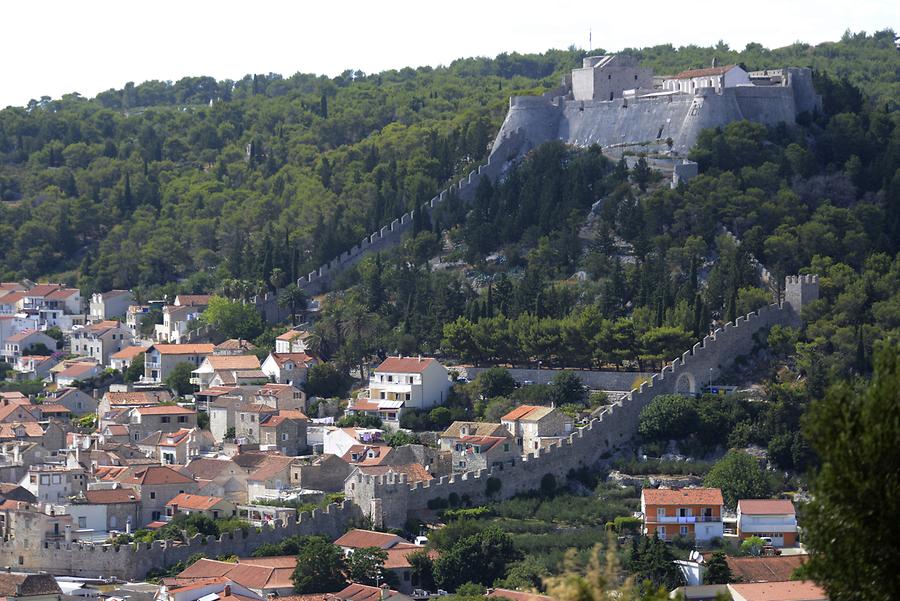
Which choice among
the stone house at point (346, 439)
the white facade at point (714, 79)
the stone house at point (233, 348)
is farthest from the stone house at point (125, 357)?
the white facade at point (714, 79)

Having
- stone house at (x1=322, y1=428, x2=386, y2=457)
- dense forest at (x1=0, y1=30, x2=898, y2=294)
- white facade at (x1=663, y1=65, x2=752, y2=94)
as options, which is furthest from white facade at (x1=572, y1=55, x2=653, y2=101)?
stone house at (x1=322, y1=428, x2=386, y2=457)

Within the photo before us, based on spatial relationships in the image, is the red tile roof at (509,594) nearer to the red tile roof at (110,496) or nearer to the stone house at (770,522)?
the stone house at (770,522)

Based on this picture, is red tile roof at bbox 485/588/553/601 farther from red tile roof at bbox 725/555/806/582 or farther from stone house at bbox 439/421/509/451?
stone house at bbox 439/421/509/451

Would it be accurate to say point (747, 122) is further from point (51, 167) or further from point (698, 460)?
point (51, 167)

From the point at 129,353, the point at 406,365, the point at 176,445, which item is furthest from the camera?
the point at 129,353

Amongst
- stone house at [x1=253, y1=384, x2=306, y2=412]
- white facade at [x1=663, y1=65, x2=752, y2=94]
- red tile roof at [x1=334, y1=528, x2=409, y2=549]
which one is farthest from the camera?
white facade at [x1=663, y1=65, x2=752, y2=94]

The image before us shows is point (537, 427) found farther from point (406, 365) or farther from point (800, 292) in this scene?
point (800, 292)

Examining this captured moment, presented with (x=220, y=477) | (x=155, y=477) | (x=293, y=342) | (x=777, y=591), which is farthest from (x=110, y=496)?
(x=777, y=591)
